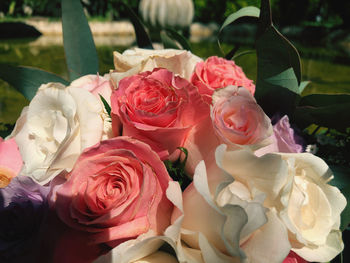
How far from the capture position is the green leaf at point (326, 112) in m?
0.39

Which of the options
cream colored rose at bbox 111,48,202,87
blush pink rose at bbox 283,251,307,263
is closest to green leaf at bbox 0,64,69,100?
cream colored rose at bbox 111,48,202,87

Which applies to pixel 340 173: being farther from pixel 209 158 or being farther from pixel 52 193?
pixel 52 193

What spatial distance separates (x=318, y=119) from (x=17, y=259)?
1.18ft

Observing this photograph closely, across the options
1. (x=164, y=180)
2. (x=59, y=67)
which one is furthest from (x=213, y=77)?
(x=59, y=67)

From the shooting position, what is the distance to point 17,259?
0.31 m

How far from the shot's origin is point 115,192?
28cm

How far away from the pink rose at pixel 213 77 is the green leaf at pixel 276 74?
37 mm

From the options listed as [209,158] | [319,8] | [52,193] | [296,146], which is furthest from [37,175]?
[319,8]

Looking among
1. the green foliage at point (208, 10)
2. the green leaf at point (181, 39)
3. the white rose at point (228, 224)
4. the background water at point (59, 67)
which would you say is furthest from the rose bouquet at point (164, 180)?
the green foliage at point (208, 10)

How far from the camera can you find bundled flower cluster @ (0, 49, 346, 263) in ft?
0.90

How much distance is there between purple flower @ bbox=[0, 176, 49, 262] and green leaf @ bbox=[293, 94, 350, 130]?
12.1 inches

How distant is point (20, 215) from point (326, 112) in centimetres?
34

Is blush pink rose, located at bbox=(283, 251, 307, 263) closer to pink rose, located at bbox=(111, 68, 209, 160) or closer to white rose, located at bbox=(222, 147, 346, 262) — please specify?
white rose, located at bbox=(222, 147, 346, 262)

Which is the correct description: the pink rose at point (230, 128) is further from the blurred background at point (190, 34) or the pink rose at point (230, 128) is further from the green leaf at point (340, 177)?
the blurred background at point (190, 34)
